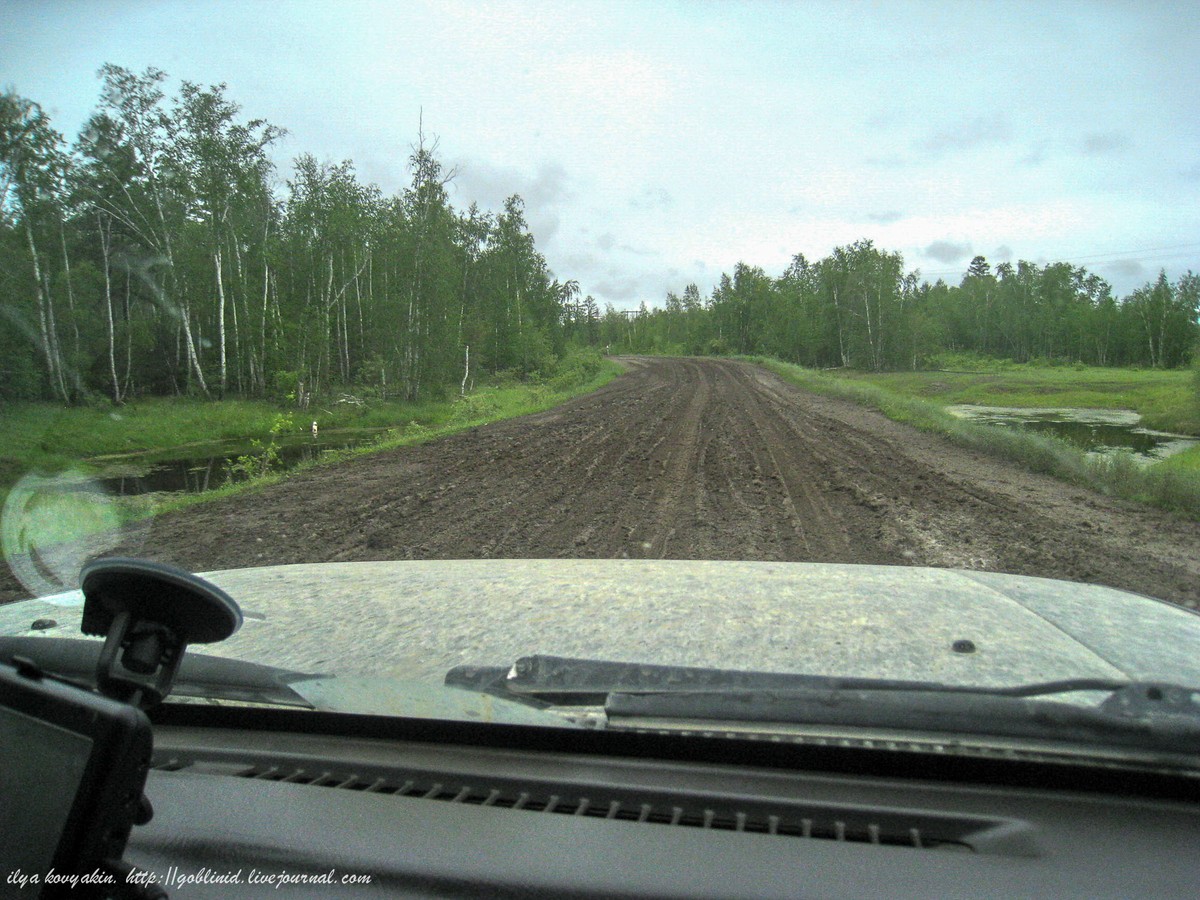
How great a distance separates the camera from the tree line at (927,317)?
221 feet

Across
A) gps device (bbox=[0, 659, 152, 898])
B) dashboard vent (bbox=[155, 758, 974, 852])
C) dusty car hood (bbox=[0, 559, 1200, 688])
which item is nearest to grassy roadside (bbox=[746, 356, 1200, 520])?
dusty car hood (bbox=[0, 559, 1200, 688])

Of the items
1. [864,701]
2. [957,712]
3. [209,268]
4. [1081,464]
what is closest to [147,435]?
[209,268]

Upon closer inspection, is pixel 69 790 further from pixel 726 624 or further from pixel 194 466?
pixel 194 466

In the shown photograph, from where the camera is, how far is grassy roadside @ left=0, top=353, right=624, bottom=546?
10.6 meters

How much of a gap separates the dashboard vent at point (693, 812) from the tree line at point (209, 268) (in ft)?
58.4

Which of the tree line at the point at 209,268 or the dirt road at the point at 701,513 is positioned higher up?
the tree line at the point at 209,268


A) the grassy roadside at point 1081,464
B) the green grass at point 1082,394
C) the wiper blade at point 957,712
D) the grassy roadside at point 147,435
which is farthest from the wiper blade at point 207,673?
the green grass at point 1082,394

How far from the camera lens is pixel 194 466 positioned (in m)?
16.8

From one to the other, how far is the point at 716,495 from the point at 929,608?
294 inches

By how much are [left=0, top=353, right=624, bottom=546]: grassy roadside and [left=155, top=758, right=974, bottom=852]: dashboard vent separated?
29.3 ft

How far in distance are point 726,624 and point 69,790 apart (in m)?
1.84

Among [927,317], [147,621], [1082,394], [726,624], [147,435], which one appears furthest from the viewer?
[927,317]

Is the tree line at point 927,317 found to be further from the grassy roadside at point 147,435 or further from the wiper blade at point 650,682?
the wiper blade at point 650,682

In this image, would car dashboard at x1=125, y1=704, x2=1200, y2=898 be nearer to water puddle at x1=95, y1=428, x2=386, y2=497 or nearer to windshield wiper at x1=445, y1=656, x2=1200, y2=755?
windshield wiper at x1=445, y1=656, x2=1200, y2=755
